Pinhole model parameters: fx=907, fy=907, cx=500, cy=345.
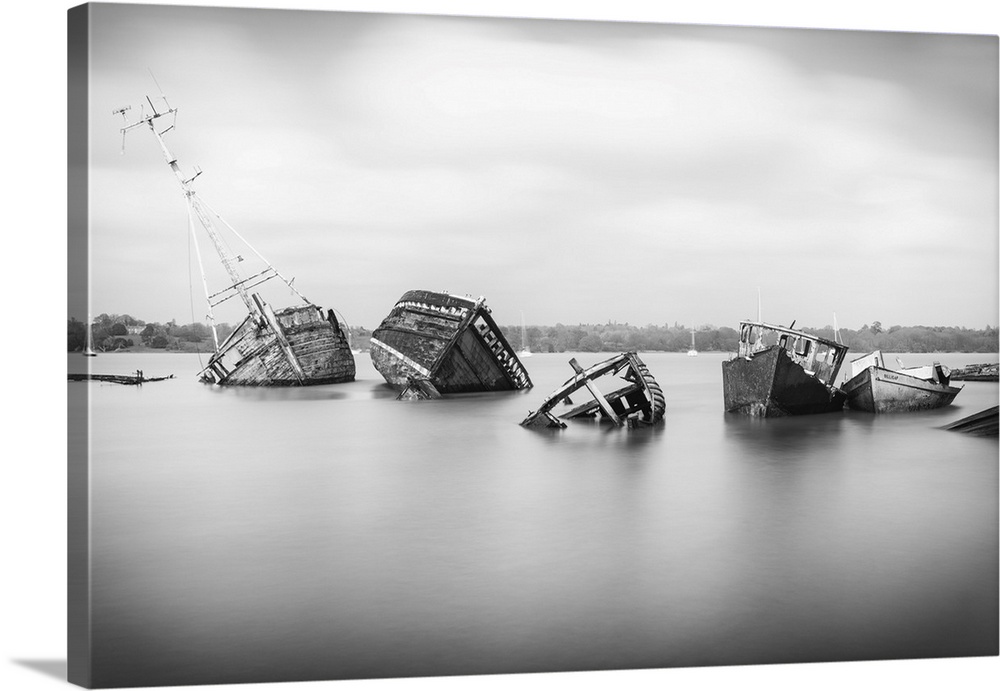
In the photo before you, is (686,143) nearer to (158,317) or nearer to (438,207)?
(438,207)

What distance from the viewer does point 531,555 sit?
26.1 ft

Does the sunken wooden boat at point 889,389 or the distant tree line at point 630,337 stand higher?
the distant tree line at point 630,337

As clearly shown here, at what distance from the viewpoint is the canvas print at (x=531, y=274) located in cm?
605

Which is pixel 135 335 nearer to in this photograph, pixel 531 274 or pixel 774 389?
pixel 531 274

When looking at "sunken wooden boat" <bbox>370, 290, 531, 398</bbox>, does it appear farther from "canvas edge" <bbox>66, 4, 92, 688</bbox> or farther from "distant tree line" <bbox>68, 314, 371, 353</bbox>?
"canvas edge" <bbox>66, 4, 92, 688</bbox>

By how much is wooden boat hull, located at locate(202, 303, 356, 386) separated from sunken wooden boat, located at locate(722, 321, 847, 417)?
10.3 metres

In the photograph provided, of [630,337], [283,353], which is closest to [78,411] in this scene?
[630,337]

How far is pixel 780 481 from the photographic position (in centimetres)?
1082

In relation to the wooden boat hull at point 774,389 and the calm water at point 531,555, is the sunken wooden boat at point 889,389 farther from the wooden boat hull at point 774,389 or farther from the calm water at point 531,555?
the calm water at point 531,555

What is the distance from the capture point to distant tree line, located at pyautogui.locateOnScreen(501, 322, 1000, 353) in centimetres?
771

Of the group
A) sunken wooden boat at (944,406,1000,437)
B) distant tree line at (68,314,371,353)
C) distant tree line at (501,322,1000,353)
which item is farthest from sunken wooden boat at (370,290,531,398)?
distant tree line at (68,314,371,353)

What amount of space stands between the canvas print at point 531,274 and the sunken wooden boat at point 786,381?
610 centimetres

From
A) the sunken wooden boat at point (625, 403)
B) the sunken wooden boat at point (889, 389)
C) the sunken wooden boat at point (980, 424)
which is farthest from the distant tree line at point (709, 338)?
the sunken wooden boat at point (889, 389)

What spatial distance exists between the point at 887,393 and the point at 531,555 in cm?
1242
